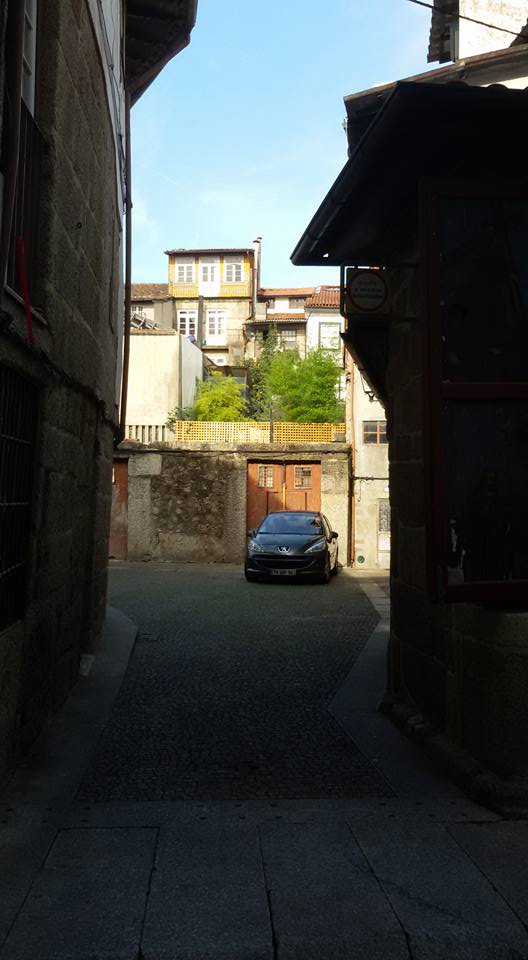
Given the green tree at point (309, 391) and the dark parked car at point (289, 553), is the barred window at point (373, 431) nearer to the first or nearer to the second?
the dark parked car at point (289, 553)

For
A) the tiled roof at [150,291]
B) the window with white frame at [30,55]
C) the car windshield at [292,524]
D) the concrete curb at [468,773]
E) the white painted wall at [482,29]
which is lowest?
the concrete curb at [468,773]

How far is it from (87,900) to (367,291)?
4.30 metres

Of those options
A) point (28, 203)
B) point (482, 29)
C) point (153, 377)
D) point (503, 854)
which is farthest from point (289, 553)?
point (153, 377)

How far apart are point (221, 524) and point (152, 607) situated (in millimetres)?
9614

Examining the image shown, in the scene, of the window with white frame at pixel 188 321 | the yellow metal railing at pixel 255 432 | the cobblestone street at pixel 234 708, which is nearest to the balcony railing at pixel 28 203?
the cobblestone street at pixel 234 708

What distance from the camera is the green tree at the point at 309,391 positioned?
3256 centimetres

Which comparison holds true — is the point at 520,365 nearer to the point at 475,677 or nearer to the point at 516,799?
the point at 475,677

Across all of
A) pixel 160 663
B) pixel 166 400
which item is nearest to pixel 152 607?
pixel 160 663

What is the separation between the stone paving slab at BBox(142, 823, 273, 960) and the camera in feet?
8.96

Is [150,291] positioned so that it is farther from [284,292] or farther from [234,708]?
[234,708]

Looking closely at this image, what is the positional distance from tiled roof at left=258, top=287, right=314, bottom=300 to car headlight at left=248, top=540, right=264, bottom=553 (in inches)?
1434

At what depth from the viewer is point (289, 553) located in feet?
51.3

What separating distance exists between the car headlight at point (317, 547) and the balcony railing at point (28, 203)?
37.6 feet

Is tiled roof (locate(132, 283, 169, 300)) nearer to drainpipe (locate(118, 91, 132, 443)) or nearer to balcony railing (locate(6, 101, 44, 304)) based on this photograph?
drainpipe (locate(118, 91, 132, 443))
